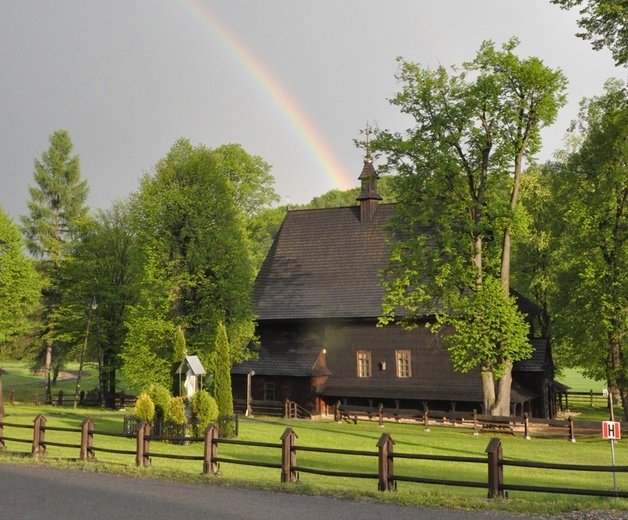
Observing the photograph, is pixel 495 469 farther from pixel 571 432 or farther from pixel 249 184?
pixel 249 184

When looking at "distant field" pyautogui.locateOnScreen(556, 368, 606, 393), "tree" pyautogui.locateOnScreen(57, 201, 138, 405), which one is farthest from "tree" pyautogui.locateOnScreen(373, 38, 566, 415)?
"distant field" pyautogui.locateOnScreen(556, 368, 606, 393)

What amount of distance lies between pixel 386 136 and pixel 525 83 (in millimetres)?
5959

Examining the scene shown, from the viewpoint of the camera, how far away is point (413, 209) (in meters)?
28.7

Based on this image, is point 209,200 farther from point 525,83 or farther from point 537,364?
point 537,364

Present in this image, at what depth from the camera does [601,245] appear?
3014 cm

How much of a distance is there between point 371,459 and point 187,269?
52.0ft

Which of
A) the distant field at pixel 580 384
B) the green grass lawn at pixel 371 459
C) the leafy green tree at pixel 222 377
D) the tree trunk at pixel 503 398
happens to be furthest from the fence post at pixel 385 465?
the distant field at pixel 580 384

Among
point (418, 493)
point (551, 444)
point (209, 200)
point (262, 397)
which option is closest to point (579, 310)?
point (551, 444)

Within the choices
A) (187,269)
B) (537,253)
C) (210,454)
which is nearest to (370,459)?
(210,454)

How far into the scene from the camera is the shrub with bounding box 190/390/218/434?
2308cm

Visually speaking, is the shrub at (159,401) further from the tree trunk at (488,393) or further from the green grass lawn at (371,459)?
the tree trunk at (488,393)

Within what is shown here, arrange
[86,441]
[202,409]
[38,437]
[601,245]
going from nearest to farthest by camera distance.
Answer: [86,441]
[38,437]
[202,409]
[601,245]

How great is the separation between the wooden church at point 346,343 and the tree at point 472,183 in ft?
17.0

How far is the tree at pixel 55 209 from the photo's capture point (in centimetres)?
5025
